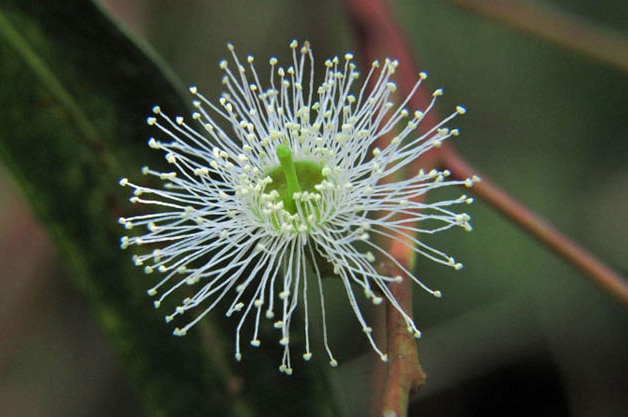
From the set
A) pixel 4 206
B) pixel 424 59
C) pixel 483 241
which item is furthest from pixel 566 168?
pixel 4 206

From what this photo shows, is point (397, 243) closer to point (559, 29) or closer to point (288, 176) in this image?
point (288, 176)

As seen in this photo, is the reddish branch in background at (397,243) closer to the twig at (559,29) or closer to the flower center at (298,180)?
the flower center at (298,180)

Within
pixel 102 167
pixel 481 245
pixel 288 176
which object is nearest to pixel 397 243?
pixel 288 176

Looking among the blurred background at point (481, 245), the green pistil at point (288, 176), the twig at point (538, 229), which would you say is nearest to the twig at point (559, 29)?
the blurred background at point (481, 245)

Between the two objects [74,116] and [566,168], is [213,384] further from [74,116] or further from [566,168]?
[566,168]

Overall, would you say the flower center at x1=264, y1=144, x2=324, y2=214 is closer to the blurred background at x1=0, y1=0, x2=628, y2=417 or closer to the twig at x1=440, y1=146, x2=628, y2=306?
the twig at x1=440, y1=146, x2=628, y2=306
